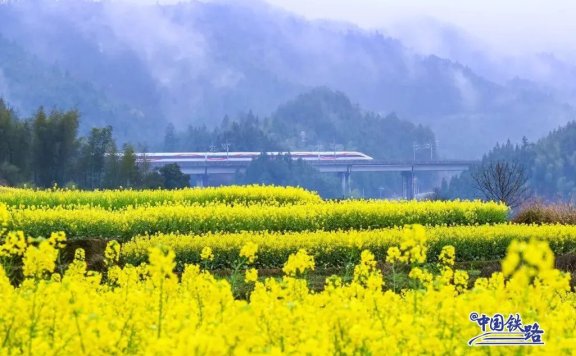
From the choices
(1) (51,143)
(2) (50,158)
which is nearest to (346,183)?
(2) (50,158)

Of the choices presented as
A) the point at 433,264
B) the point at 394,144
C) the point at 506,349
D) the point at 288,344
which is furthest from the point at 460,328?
the point at 394,144

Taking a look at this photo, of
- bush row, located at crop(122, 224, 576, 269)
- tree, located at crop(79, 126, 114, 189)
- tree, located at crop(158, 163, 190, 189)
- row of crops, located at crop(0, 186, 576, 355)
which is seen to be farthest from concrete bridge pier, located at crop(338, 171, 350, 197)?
row of crops, located at crop(0, 186, 576, 355)

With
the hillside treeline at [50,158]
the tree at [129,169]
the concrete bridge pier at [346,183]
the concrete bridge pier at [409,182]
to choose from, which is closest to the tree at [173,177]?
the hillside treeline at [50,158]

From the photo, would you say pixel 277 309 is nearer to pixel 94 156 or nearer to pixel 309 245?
pixel 309 245

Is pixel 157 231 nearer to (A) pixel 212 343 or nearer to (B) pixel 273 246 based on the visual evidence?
(B) pixel 273 246

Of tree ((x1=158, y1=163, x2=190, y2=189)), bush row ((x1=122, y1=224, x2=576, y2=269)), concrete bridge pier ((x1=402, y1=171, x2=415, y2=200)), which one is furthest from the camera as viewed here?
concrete bridge pier ((x1=402, y1=171, x2=415, y2=200))

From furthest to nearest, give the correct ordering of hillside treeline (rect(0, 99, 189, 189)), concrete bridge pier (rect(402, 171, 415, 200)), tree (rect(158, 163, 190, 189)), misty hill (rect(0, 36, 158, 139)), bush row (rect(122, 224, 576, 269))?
misty hill (rect(0, 36, 158, 139)) → concrete bridge pier (rect(402, 171, 415, 200)) → tree (rect(158, 163, 190, 189)) → hillside treeline (rect(0, 99, 189, 189)) → bush row (rect(122, 224, 576, 269))

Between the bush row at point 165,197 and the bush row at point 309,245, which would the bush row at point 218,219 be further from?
the bush row at point 165,197

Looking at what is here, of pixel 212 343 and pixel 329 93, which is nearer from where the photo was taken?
pixel 212 343

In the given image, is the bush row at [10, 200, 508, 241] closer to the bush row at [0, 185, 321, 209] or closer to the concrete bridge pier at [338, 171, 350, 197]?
the bush row at [0, 185, 321, 209]

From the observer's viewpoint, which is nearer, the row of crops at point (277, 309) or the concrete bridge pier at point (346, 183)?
the row of crops at point (277, 309)

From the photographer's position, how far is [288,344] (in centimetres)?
314

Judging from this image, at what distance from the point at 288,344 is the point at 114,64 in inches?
7642

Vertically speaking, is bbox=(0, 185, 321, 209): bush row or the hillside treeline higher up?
the hillside treeline
